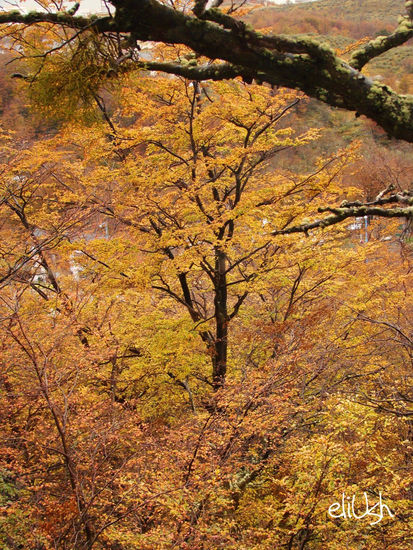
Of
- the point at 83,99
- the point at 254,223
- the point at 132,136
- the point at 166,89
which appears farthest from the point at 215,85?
the point at 83,99

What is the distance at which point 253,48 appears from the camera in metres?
2.11

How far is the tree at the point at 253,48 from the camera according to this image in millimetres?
2057

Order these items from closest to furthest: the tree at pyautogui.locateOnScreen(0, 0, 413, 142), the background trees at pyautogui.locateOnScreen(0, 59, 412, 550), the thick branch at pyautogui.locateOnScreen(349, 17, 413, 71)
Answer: the tree at pyautogui.locateOnScreen(0, 0, 413, 142)
the thick branch at pyautogui.locateOnScreen(349, 17, 413, 71)
the background trees at pyautogui.locateOnScreen(0, 59, 412, 550)

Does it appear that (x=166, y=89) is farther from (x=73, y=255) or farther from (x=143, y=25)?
(x=143, y=25)

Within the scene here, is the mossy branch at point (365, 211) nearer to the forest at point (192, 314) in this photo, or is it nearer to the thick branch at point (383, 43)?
the forest at point (192, 314)

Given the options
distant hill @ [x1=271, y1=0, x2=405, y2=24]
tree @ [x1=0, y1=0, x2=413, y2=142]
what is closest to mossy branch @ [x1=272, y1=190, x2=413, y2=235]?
tree @ [x1=0, y1=0, x2=413, y2=142]

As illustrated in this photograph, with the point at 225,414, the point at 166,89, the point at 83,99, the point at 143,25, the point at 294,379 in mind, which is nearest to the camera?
the point at 143,25

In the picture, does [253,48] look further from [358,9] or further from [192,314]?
[358,9]

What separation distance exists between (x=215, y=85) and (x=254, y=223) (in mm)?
2314

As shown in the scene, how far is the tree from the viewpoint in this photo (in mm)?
2057

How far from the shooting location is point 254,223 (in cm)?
726

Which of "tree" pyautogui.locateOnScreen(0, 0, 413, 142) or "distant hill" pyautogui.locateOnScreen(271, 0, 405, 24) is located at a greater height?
"distant hill" pyautogui.locateOnScreen(271, 0, 405, 24)

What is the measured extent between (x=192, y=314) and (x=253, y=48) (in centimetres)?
678

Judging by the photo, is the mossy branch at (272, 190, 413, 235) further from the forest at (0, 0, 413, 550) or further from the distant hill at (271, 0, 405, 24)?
the distant hill at (271, 0, 405, 24)
